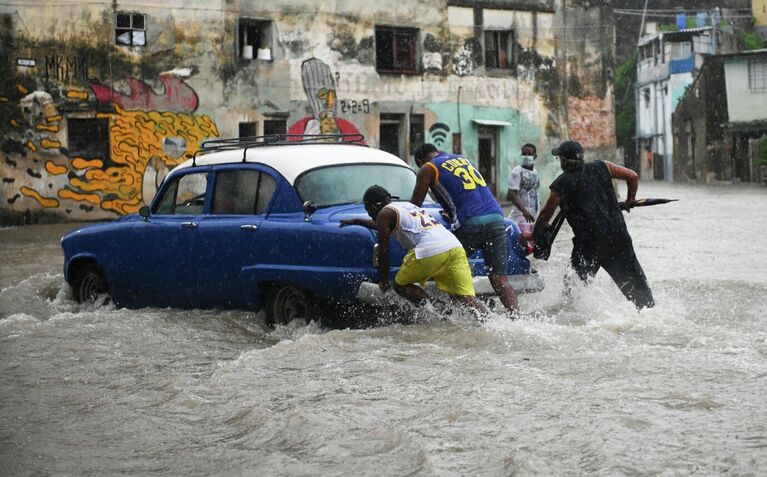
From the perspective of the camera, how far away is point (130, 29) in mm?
24719

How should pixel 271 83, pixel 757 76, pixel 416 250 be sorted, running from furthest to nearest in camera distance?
pixel 757 76 < pixel 271 83 < pixel 416 250

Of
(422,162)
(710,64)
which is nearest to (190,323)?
(422,162)

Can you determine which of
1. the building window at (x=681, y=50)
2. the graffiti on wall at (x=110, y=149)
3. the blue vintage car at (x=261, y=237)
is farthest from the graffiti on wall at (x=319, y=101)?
the building window at (x=681, y=50)

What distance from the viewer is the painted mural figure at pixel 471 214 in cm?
870

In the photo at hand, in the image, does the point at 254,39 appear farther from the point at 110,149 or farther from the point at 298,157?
the point at 298,157

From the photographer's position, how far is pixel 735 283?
1195cm

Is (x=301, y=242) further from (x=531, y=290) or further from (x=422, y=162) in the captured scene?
(x=531, y=290)

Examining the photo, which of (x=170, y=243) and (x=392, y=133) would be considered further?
(x=392, y=133)

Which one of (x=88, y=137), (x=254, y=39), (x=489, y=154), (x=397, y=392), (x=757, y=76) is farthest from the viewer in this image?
(x=757, y=76)

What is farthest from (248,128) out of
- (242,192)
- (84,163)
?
(242,192)

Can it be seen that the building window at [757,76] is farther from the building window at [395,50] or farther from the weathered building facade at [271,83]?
the building window at [395,50]

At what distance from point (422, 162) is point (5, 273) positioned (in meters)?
7.93

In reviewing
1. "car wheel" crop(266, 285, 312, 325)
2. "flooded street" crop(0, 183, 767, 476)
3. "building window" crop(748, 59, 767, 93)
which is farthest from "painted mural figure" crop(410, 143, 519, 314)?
"building window" crop(748, 59, 767, 93)

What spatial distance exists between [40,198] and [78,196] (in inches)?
30.6
